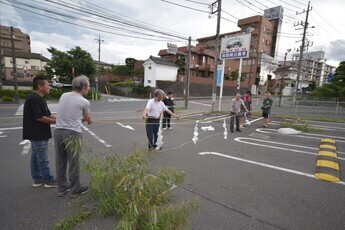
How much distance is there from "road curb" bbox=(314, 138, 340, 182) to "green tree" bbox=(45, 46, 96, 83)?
27.7 m

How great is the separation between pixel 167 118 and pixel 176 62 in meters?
32.3

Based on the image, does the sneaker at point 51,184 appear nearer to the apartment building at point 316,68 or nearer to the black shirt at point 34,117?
the black shirt at point 34,117

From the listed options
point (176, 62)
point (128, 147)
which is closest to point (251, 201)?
point (128, 147)

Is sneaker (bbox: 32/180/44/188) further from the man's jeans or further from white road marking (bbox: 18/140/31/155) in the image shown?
white road marking (bbox: 18/140/31/155)

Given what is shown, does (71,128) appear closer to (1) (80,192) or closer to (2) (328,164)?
(1) (80,192)

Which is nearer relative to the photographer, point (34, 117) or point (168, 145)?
point (34, 117)

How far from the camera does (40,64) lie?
47.8 meters

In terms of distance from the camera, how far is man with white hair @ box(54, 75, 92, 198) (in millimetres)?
2877

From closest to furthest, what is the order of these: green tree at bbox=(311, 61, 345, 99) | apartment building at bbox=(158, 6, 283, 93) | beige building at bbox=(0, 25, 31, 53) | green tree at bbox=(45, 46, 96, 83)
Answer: green tree at bbox=(311, 61, 345, 99) < green tree at bbox=(45, 46, 96, 83) < apartment building at bbox=(158, 6, 283, 93) < beige building at bbox=(0, 25, 31, 53)

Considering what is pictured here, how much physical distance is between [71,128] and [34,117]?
2.47 feet

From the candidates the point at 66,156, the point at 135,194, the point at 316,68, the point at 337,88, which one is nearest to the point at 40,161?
the point at 66,156

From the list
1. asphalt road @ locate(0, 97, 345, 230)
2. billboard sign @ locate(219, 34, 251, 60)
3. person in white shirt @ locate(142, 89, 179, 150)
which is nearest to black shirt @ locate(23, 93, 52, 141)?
asphalt road @ locate(0, 97, 345, 230)

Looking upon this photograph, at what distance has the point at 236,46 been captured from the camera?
15336 millimetres

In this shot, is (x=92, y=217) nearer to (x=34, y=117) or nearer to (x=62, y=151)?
(x=62, y=151)
